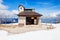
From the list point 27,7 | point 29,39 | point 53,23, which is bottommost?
point 29,39

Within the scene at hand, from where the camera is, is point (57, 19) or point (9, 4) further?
point (57, 19)

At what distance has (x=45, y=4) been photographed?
15.3 ft

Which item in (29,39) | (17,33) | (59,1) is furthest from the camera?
(59,1)

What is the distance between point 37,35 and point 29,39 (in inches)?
12.4

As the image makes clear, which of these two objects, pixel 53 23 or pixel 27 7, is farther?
pixel 53 23

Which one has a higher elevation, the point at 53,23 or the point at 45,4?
the point at 45,4

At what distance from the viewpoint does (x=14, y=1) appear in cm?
459

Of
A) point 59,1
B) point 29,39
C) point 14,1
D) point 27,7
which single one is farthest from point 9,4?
point 59,1

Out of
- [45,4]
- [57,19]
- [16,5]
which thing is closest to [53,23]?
[57,19]

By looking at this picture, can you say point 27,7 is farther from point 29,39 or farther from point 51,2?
point 29,39

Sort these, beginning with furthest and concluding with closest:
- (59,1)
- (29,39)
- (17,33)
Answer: (59,1), (17,33), (29,39)

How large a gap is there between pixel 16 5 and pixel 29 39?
1.28 meters

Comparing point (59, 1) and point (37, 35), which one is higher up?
point (59, 1)

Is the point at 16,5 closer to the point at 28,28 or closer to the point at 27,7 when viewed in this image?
the point at 27,7
